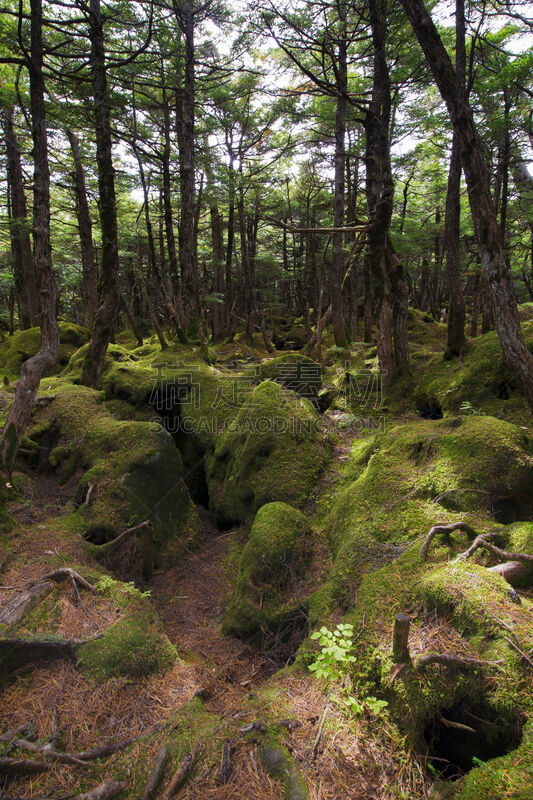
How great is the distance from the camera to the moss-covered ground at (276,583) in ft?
8.15

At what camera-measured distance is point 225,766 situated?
2.60 metres

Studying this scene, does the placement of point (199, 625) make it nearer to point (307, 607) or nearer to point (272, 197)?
point (307, 607)

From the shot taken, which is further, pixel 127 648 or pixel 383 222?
pixel 383 222

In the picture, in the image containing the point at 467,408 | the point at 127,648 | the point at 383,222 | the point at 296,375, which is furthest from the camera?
the point at 296,375

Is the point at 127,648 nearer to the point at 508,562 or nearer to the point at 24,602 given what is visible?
the point at 24,602

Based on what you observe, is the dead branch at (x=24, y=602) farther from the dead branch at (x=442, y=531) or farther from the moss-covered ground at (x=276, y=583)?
the dead branch at (x=442, y=531)

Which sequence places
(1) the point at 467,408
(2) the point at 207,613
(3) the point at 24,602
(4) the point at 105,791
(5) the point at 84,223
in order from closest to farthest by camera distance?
(4) the point at 105,791, (3) the point at 24,602, (2) the point at 207,613, (1) the point at 467,408, (5) the point at 84,223

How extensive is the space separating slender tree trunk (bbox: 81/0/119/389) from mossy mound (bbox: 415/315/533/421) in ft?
22.7

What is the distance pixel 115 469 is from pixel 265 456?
241 cm

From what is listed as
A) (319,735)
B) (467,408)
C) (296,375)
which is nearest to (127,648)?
(319,735)

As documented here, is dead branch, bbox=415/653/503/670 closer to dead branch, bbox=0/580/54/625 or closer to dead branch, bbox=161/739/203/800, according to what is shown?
dead branch, bbox=161/739/203/800

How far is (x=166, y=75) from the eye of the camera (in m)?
12.4

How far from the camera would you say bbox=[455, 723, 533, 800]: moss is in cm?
187

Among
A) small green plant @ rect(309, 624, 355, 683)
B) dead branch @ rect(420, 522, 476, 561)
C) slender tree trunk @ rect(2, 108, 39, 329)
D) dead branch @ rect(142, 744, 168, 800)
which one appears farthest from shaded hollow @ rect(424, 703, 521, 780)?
slender tree trunk @ rect(2, 108, 39, 329)
